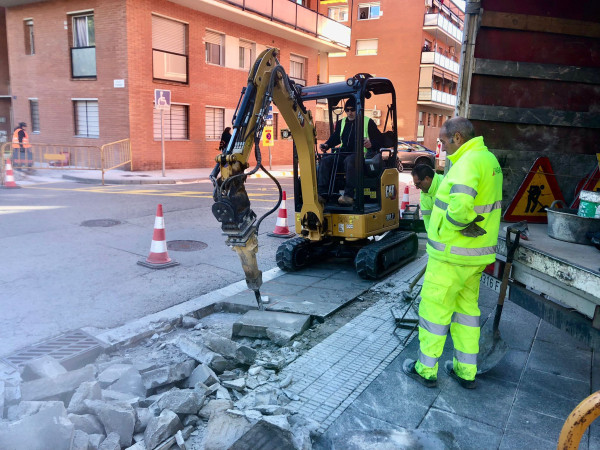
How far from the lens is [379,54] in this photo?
38.3 metres

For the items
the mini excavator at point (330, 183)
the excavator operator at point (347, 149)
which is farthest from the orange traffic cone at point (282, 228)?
the excavator operator at point (347, 149)

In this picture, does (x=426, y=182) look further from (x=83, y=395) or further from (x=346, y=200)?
(x=83, y=395)

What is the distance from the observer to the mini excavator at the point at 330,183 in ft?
15.3

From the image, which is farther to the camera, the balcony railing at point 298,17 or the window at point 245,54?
the window at point 245,54

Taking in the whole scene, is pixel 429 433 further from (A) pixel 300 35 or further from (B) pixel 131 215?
(A) pixel 300 35

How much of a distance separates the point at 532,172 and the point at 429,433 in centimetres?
291

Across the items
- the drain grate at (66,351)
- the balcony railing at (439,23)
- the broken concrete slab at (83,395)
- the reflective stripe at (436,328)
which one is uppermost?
the balcony railing at (439,23)

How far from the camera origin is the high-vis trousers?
11.8ft

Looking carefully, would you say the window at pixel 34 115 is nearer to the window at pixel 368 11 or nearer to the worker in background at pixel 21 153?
the worker in background at pixel 21 153

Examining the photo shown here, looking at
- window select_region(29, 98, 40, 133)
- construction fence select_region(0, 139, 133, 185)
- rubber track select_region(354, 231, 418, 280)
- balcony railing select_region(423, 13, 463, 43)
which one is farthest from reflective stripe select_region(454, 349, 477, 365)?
balcony railing select_region(423, 13, 463, 43)

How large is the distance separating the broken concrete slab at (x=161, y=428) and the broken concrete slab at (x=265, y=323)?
1.62 meters

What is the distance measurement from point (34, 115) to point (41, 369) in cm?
2135

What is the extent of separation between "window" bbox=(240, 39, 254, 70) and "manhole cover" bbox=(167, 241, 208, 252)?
17.0 meters

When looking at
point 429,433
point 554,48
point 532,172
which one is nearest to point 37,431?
point 429,433
